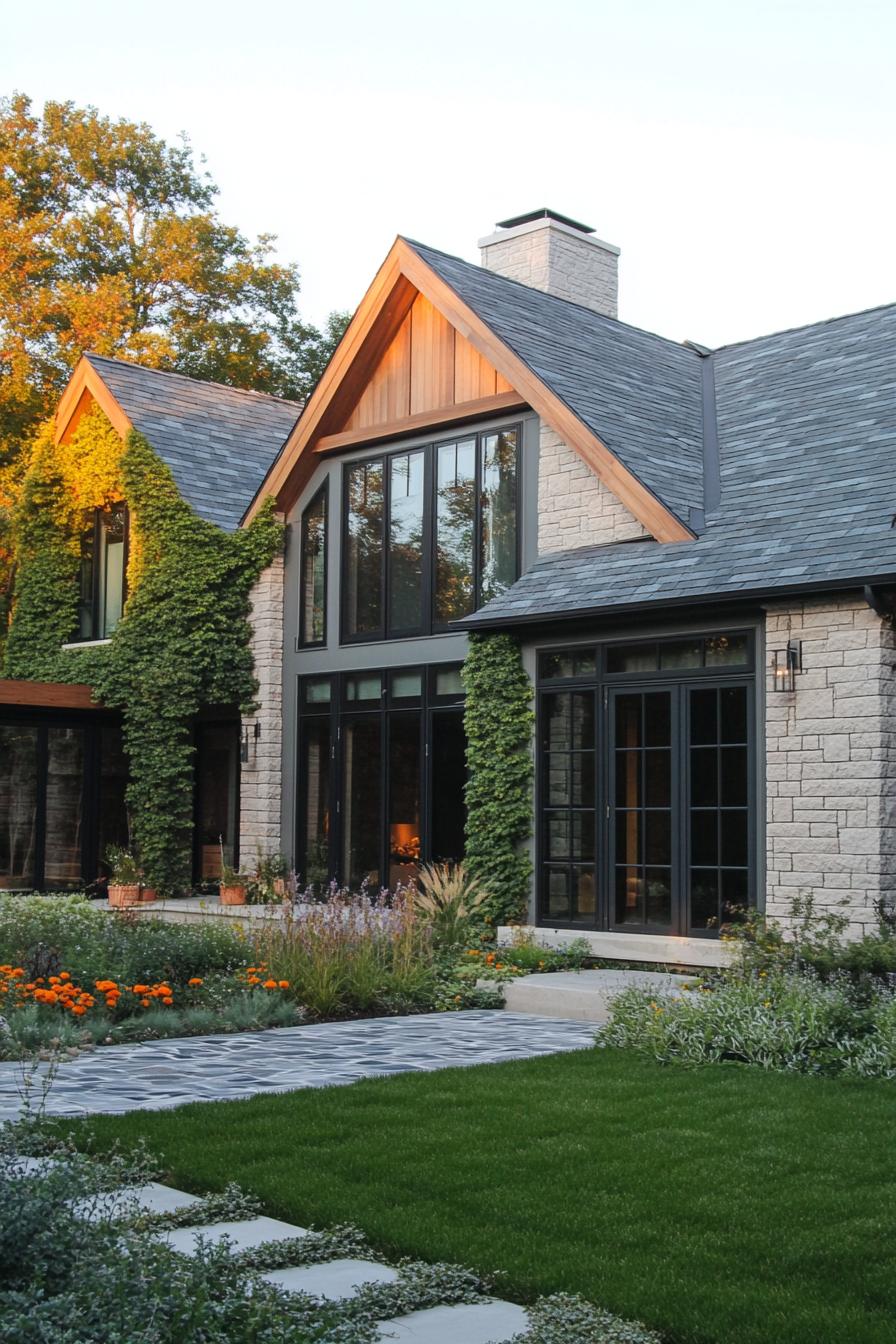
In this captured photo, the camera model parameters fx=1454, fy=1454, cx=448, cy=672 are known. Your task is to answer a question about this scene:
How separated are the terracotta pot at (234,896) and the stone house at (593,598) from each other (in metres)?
0.61

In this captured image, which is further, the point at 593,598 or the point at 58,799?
the point at 58,799

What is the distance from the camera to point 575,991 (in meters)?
10.2

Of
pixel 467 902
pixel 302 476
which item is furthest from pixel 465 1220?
pixel 302 476

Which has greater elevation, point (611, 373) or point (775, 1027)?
point (611, 373)

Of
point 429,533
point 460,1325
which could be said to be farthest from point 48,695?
point 460,1325

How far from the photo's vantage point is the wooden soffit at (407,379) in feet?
45.8

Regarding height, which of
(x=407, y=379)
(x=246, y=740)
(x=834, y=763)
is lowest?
(x=834, y=763)

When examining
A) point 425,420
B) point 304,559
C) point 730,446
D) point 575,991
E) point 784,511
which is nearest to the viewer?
point 575,991

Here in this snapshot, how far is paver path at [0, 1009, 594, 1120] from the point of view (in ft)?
22.8

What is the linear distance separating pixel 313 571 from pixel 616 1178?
11.7 metres

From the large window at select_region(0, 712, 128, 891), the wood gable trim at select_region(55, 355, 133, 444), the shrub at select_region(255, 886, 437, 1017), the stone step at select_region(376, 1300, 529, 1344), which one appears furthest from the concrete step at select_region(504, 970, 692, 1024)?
the wood gable trim at select_region(55, 355, 133, 444)

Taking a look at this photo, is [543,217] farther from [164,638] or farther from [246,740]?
[246,740]

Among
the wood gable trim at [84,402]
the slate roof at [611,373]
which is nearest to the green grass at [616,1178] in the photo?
the slate roof at [611,373]

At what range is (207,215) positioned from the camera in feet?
101
